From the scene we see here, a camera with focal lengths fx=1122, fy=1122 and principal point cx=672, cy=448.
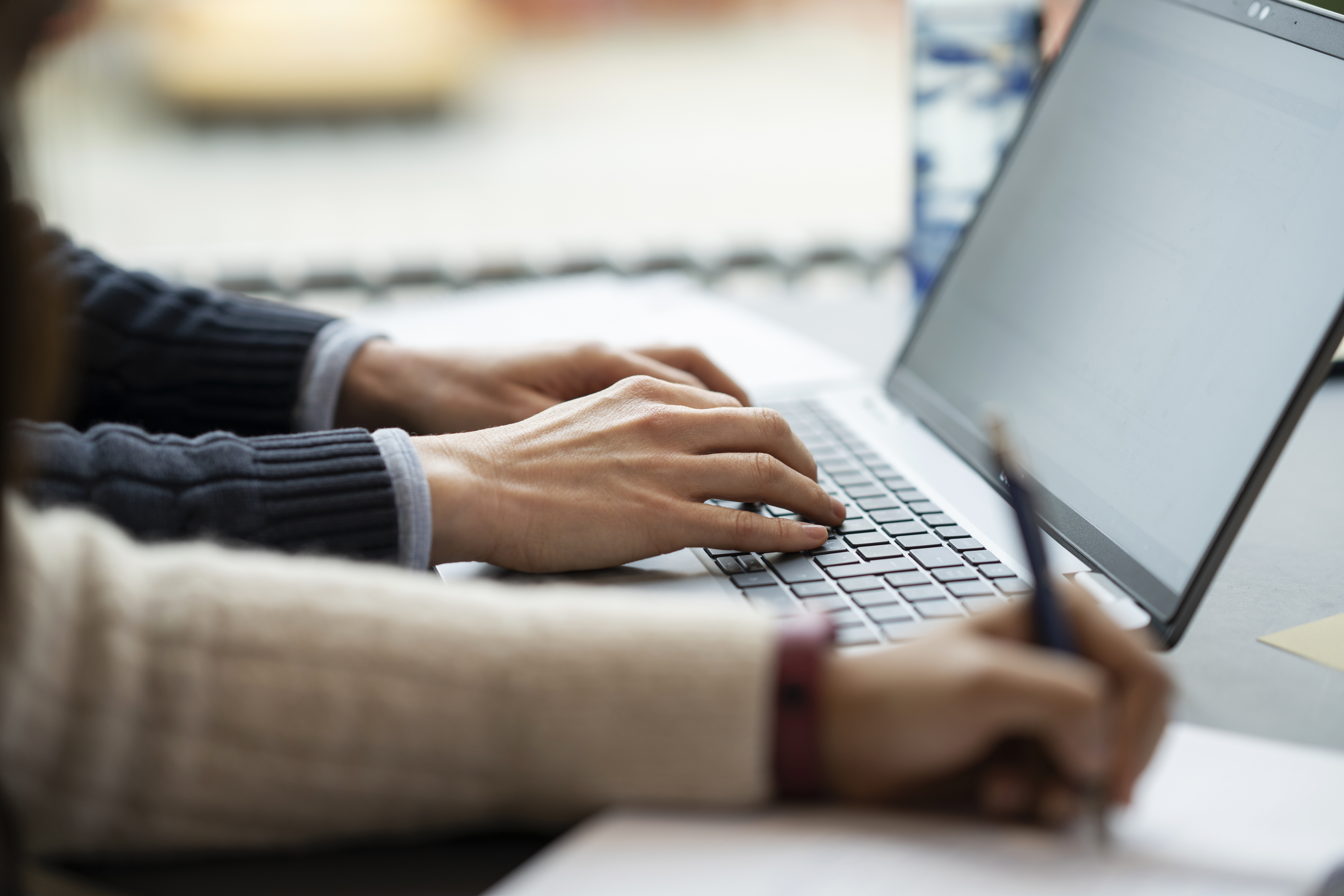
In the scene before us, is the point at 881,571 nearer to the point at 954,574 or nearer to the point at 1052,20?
the point at 954,574

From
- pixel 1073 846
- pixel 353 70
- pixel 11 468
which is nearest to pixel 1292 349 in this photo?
pixel 1073 846

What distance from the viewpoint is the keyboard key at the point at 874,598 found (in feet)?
1.72

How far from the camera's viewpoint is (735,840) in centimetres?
38

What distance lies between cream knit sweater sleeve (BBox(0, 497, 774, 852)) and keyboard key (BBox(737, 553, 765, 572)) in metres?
0.17

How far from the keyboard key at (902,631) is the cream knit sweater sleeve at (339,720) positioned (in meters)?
0.12

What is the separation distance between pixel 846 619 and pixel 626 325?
0.58 m

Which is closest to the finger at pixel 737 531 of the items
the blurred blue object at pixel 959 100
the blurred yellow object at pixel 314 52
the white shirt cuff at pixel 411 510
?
the white shirt cuff at pixel 411 510

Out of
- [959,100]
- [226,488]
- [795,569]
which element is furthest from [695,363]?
[959,100]

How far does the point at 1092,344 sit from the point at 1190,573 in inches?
7.2

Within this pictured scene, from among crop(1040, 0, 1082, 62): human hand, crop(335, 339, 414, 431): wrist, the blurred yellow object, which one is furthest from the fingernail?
the blurred yellow object

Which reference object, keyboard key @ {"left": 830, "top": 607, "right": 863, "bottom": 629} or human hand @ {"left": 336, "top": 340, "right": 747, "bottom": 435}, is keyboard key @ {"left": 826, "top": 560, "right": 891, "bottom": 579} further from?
human hand @ {"left": 336, "top": 340, "right": 747, "bottom": 435}

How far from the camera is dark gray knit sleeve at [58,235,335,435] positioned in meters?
→ 0.77

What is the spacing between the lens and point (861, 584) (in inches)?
21.4

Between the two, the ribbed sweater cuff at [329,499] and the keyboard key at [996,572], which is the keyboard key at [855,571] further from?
the ribbed sweater cuff at [329,499]
